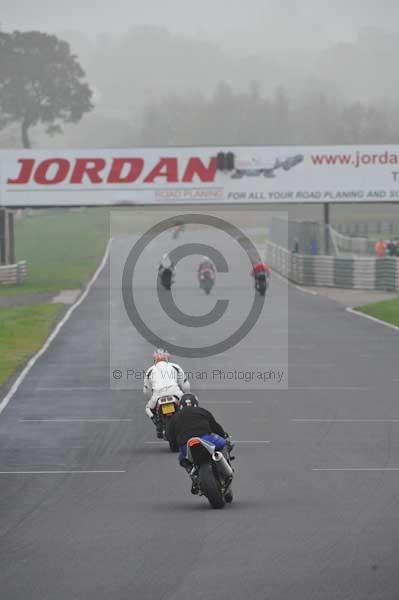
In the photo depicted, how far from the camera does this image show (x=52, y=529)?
13.2 meters

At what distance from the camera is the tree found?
156750 millimetres

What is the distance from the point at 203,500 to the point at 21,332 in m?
24.0

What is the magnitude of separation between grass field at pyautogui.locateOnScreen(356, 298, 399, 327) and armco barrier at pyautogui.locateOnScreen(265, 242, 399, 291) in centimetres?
751

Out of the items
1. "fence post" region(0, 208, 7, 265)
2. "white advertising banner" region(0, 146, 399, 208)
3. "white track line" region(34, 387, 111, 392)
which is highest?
"white advertising banner" region(0, 146, 399, 208)

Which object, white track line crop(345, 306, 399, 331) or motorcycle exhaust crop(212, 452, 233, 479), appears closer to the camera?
motorcycle exhaust crop(212, 452, 233, 479)

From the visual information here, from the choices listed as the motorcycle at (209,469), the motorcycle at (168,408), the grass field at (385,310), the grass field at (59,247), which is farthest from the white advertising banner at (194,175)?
the motorcycle at (209,469)

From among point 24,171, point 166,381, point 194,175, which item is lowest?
point 166,381

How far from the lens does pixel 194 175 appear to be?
59656 mm

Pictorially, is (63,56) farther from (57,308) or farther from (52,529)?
(52,529)

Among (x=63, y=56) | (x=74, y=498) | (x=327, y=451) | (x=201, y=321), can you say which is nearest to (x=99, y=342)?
(x=201, y=321)

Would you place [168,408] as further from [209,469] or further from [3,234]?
[3,234]
